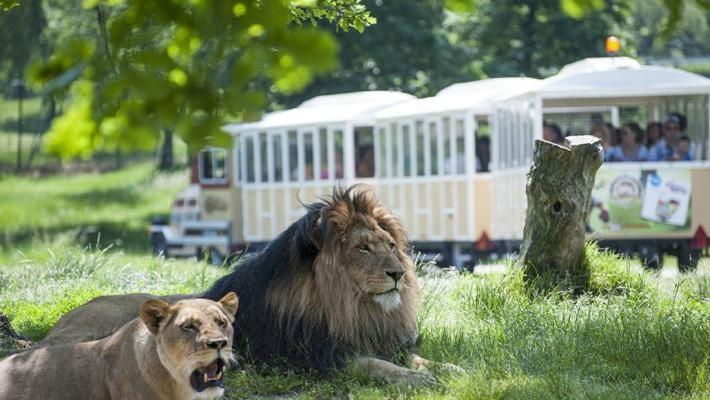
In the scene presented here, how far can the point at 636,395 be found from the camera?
22.8ft

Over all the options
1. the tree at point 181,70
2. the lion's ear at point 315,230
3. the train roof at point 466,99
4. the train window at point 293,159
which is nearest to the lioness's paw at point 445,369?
the lion's ear at point 315,230

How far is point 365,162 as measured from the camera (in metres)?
24.2

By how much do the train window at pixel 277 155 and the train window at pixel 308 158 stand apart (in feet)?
2.05

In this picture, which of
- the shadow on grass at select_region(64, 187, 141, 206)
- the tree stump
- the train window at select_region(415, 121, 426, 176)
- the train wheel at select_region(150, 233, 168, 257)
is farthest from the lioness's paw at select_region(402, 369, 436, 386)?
the shadow on grass at select_region(64, 187, 141, 206)

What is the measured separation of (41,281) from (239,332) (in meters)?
4.16

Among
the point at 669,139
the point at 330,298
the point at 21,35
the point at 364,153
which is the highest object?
→ the point at 21,35

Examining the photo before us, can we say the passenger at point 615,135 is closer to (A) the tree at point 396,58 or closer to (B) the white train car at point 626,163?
(B) the white train car at point 626,163

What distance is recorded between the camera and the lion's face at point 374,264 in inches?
311

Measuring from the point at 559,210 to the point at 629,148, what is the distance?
9345 mm

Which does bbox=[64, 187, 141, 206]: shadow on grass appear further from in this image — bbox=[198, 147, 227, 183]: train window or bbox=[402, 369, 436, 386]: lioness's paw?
bbox=[402, 369, 436, 386]: lioness's paw

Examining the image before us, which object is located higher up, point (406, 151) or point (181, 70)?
point (181, 70)

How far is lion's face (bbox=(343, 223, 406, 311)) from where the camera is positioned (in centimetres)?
789

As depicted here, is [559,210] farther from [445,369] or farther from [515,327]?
[445,369]

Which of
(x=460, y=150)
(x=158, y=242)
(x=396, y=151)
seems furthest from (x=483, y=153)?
(x=158, y=242)
